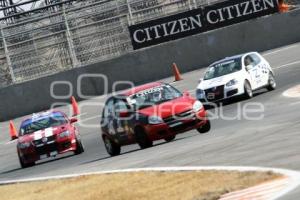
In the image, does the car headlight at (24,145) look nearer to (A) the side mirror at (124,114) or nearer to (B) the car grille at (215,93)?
(A) the side mirror at (124,114)

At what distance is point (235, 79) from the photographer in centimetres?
2597

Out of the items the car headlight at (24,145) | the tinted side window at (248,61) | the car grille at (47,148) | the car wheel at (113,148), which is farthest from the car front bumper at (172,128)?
the tinted side window at (248,61)

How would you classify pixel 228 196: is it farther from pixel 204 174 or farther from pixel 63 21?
pixel 63 21

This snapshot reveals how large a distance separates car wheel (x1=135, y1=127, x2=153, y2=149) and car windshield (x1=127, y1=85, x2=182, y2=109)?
62 centimetres

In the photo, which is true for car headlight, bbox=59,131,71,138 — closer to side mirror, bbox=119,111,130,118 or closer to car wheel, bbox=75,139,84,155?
car wheel, bbox=75,139,84,155

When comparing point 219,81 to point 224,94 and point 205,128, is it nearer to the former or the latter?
point 224,94

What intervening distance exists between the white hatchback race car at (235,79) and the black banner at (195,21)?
11.8 metres

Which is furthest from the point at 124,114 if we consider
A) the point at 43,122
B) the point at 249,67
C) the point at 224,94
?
the point at 249,67

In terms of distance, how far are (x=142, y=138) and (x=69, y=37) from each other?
743 inches

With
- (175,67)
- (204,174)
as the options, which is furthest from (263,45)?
(204,174)

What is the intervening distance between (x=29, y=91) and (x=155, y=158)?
21515mm

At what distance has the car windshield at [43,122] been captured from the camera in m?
23.3

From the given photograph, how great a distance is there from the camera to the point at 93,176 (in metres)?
16.3

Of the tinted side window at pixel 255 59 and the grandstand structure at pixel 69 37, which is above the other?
the grandstand structure at pixel 69 37
